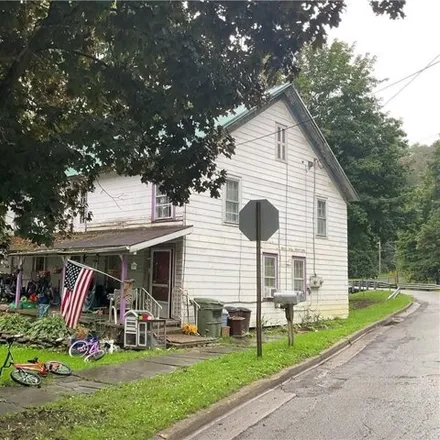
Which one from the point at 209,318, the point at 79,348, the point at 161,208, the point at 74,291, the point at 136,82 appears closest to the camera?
the point at 136,82

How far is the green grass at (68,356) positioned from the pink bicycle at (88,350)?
5.2 inches

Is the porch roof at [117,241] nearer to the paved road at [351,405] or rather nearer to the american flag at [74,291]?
the american flag at [74,291]

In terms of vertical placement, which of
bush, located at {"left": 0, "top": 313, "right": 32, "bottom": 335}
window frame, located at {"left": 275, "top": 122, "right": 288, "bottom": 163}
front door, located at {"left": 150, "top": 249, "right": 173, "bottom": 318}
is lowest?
bush, located at {"left": 0, "top": 313, "right": 32, "bottom": 335}

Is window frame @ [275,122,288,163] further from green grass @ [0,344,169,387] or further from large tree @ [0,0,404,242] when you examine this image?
large tree @ [0,0,404,242]

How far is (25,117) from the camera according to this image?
7297 mm

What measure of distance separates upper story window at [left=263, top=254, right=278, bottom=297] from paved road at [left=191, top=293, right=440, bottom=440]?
7000 millimetres

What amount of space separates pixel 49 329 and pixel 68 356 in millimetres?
2168

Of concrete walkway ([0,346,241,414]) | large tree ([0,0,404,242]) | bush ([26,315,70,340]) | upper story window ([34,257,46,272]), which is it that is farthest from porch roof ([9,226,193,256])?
large tree ([0,0,404,242])

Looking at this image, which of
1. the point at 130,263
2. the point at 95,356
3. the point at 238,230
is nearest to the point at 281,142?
the point at 238,230

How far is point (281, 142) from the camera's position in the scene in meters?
19.5

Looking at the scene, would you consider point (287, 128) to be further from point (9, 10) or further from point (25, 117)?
point (9, 10)

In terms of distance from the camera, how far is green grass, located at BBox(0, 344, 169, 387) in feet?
34.3

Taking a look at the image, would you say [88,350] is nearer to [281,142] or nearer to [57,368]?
[57,368]

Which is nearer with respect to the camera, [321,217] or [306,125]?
[306,125]
